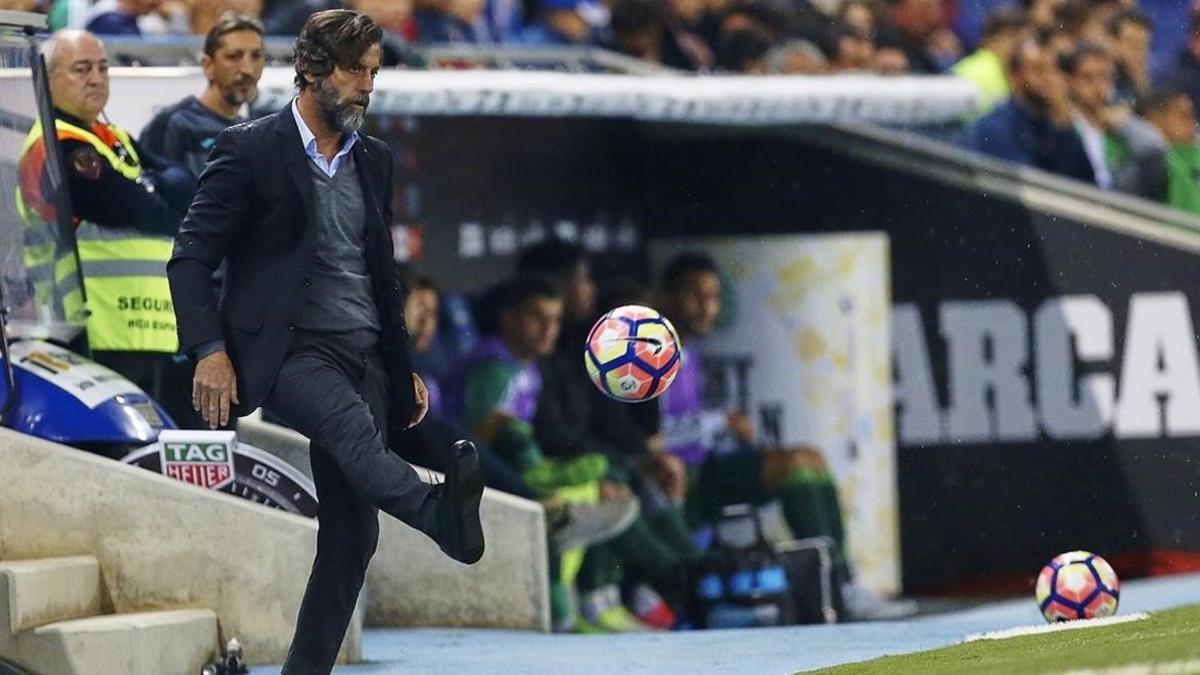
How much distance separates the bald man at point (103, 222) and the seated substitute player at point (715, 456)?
4.33 metres

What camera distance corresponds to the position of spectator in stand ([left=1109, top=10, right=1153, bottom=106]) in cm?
1619

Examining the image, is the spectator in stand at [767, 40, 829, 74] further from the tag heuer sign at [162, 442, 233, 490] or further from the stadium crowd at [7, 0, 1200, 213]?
the tag heuer sign at [162, 442, 233, 490]

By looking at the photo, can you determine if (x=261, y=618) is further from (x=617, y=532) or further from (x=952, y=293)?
(x=952, y=293)

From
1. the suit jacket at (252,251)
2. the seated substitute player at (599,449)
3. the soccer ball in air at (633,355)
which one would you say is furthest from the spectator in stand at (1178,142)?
the suit jacket at (252,251)

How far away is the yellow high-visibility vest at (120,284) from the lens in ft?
31.1

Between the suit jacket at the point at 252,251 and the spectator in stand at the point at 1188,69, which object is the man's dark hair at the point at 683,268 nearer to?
the spectator in stand at the point at 1188,69

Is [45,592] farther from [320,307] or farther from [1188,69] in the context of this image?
[1188,69]

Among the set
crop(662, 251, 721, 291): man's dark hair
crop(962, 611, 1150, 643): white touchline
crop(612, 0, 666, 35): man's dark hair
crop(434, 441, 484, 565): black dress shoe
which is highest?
crop(612, 0, 666, 35): man's dark hair

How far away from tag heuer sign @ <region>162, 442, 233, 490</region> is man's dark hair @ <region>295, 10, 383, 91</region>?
2787 mm

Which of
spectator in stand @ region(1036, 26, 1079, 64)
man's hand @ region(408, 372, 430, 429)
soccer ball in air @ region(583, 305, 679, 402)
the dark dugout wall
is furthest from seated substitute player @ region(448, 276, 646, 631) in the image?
man's hand @ region(408, 372, 430, 429)

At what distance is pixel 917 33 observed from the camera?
52.4 feet

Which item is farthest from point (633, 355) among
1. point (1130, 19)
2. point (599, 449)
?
point (1130, 19)

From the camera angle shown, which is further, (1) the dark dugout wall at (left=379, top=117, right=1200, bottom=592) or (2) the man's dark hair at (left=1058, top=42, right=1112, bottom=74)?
(2) the man's dark hair at (left=1058, top=42, right=1112, bottom=74)

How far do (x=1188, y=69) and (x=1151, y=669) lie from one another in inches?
410
